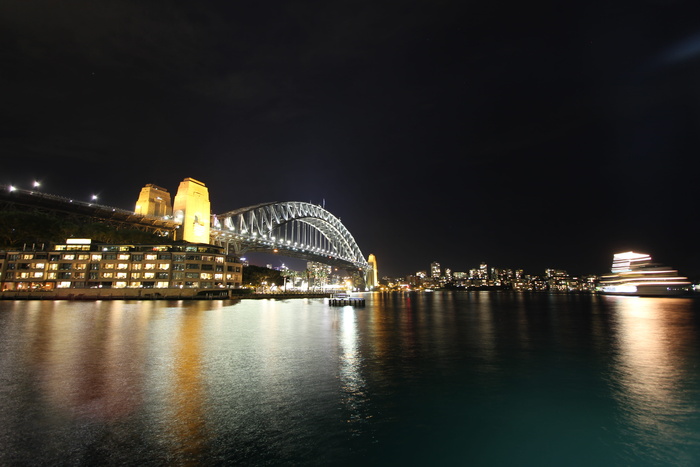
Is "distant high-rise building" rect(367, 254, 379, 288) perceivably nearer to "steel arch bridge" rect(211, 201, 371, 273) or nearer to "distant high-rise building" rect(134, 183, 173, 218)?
"steel arch bridge" rect(211, 201, 371, 273)

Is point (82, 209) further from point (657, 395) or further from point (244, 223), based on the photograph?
point (657, 395)

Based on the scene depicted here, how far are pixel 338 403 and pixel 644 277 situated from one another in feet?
358

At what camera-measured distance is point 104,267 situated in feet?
236

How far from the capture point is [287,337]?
81.5ft

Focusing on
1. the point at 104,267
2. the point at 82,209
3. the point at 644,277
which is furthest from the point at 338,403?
the point at 644,277

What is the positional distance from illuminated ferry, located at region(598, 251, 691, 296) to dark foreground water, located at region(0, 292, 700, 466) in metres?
88.2

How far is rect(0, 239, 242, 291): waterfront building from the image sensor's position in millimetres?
70188

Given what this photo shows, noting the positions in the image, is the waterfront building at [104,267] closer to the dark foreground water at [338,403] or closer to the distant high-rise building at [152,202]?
the distant high-rise building at [152,202]

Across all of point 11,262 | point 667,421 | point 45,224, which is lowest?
point 667,421

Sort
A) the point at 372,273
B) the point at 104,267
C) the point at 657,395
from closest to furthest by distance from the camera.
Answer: the point at 657,395 < the point at 104,267 < the point at 372,273

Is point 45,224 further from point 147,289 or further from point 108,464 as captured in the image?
point 108,464

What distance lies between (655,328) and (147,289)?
69.3 m

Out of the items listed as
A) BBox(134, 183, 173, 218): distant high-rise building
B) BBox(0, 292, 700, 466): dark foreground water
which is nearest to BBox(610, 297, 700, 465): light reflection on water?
BBox(0, 292, 700, 466): dark foreground water

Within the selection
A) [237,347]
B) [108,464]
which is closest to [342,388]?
[108,464]
